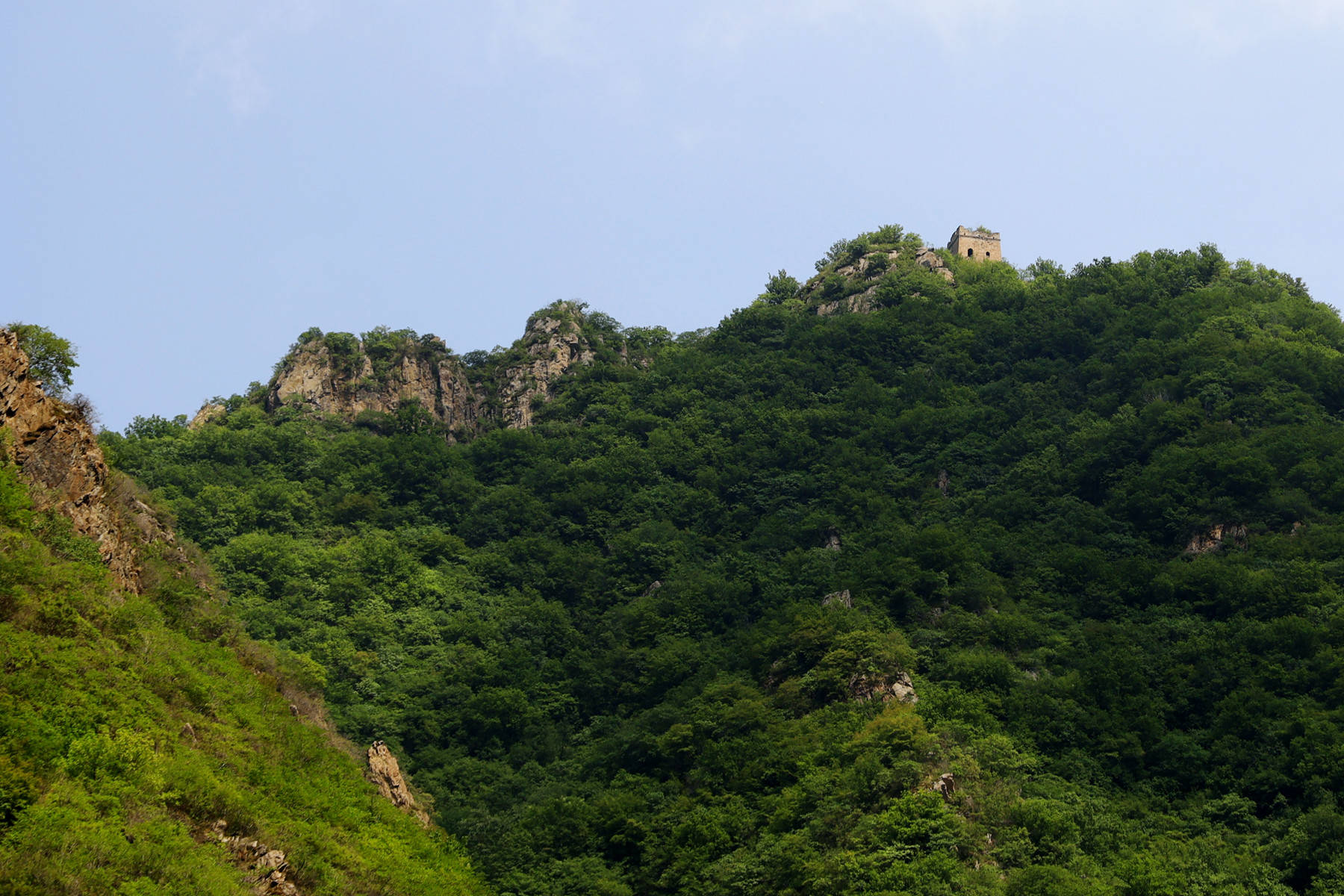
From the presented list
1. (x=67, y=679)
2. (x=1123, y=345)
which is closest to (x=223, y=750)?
(x=67, y=679)

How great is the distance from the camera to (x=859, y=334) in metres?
90.4

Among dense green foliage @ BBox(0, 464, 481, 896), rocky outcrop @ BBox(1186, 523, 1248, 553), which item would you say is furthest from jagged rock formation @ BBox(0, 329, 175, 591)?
rocky outcrop @ BBox(1186, 523, 1248, 553)

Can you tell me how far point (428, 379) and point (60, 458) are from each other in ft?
195

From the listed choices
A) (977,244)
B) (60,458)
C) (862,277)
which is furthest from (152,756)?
(977,244)

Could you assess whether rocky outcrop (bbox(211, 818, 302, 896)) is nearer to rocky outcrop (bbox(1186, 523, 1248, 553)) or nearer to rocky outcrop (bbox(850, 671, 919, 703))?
rocky outcrop (bbox(850, 671, 919, 703))

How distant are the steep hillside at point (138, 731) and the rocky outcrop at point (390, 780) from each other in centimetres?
154

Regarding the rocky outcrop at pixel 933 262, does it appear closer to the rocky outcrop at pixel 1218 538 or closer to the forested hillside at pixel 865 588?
the forested hillside at pixel 865 588

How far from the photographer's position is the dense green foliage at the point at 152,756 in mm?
23016

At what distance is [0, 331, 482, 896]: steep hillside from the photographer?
23.5 meters

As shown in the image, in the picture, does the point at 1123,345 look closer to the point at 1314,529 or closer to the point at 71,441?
the point at 1314,529

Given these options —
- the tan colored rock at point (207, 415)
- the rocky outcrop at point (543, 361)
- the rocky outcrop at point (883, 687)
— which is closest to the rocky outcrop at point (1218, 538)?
the rocky outcrop at point (883, 687)

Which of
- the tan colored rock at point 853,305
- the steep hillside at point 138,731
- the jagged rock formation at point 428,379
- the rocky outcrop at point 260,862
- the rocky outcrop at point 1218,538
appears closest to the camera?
the steep hillside at point 138,731

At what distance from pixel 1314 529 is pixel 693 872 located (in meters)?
32.0

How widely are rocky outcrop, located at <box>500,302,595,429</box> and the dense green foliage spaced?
175 feet
